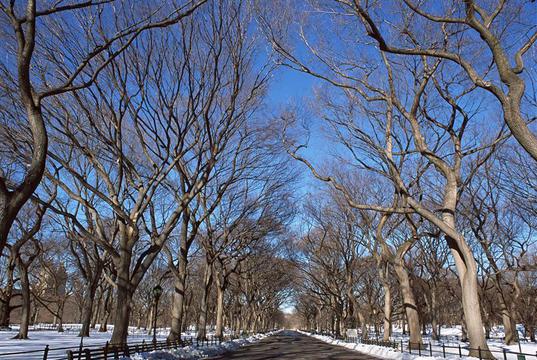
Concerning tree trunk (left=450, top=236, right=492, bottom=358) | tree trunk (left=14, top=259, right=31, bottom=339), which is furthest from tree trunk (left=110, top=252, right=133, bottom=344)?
tree trunk (left=14, top=259, right=31, bottom=339)

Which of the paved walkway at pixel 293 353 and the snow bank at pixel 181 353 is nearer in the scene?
the snow bank at pixel 181 353

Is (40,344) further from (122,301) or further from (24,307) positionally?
(122,301)

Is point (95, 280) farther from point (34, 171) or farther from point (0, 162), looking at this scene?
point (34, 171)

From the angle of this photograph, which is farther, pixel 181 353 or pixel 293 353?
pixel 293 353

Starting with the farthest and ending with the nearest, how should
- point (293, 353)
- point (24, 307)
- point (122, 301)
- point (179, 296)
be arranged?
point (24, 307) < point (293, 353) < point (179, 296) < point (122, 301)

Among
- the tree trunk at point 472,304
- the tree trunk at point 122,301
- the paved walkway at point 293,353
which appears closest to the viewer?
the tree trunk at point 472,304

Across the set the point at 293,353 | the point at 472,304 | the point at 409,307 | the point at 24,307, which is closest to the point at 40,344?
the point at 24,307

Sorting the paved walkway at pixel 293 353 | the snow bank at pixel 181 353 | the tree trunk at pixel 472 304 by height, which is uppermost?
the tree trunk at pixel 472 304

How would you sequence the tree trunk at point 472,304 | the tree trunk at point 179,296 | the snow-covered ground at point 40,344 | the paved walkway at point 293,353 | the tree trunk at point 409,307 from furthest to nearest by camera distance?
the tree trunk at point 409,307 < the tree trunk at point 179,296 < the paved walkway at point 293,353 < the snow-covered ground at point 40,344 < the tree trunk at point 472,304

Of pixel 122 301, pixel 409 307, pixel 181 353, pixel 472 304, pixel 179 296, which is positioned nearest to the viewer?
pixel 472 304

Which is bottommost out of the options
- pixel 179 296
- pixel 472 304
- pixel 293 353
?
pixel 293 353

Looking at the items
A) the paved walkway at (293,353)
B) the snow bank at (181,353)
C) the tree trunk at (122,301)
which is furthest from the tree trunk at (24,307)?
the tree trunk at (122,301)

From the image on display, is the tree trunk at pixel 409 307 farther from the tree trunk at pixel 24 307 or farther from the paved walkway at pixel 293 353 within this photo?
the tree trunk at pixel 24 307

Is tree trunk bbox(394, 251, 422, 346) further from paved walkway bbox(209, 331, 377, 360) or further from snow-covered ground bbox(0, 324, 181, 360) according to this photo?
snow-covered ground bbox(0, 324, 181, 360)
